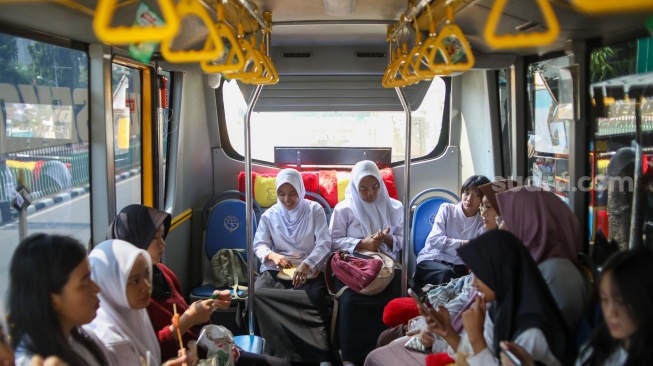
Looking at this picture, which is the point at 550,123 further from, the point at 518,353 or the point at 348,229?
the point at 518,353

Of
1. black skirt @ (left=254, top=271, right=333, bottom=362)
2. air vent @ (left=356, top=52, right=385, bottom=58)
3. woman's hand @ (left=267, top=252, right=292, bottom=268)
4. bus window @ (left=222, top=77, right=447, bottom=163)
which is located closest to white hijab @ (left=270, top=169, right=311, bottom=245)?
woman's hand @ (left=267, top=252, right=292, bottom=268)

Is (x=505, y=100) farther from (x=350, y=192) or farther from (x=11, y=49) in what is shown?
(x=11, y=49)

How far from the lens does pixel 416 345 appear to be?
301 cm

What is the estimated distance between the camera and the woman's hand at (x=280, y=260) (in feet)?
14.4

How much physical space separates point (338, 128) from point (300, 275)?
6.32 feet

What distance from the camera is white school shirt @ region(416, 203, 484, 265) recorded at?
4.55m

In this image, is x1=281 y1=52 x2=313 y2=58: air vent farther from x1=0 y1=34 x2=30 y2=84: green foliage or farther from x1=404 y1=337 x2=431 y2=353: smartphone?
x1=404 y1=337 x2=431 y2=353: smartphone

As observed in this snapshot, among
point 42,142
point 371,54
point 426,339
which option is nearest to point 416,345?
point 426,339

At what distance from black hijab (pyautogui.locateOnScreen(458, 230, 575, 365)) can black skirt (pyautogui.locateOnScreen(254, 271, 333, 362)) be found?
216 cm

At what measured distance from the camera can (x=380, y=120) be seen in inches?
225

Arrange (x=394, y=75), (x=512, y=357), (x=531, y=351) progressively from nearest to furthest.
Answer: (x=512, y=357) → (x=531, y=351) → (x=394, y=75)

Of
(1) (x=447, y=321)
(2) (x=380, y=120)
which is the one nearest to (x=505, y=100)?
(2) (x=380, y=120)

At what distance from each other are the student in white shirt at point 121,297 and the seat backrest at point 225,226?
276 centimetres

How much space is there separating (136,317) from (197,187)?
9.92 ft
